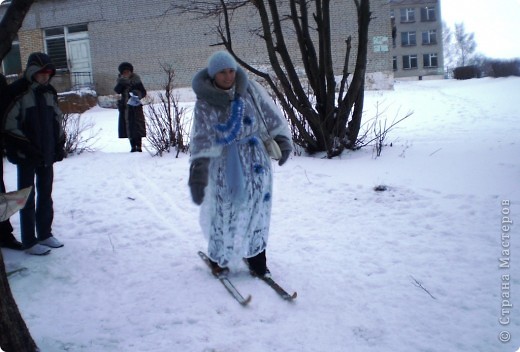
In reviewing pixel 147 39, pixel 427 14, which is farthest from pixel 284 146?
pixel 427 14

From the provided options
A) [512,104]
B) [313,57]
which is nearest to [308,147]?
[313,57]

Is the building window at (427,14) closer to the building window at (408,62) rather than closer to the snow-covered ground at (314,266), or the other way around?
the building window at (408,62)

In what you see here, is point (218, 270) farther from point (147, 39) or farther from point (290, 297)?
point (147, 39)

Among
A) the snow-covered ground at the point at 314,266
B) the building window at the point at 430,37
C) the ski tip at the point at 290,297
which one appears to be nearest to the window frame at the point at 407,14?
the building window at the point at 430,37

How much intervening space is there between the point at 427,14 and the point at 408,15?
2097 millimetres

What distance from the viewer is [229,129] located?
2.96 m

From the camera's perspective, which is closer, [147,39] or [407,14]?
[147,39]

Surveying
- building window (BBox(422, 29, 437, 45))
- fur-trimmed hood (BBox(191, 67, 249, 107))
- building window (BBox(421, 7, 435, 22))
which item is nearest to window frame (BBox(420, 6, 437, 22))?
building window (BBox(421, 7, 435, 22))

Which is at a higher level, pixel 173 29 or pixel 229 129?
pixel 173 29

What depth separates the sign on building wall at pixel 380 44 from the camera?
21406 mm

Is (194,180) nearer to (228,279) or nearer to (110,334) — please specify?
(228,279)

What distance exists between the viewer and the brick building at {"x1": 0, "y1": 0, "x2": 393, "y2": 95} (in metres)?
21.2

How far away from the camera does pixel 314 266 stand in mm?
3445

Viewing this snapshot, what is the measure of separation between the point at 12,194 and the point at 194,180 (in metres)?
1.15
